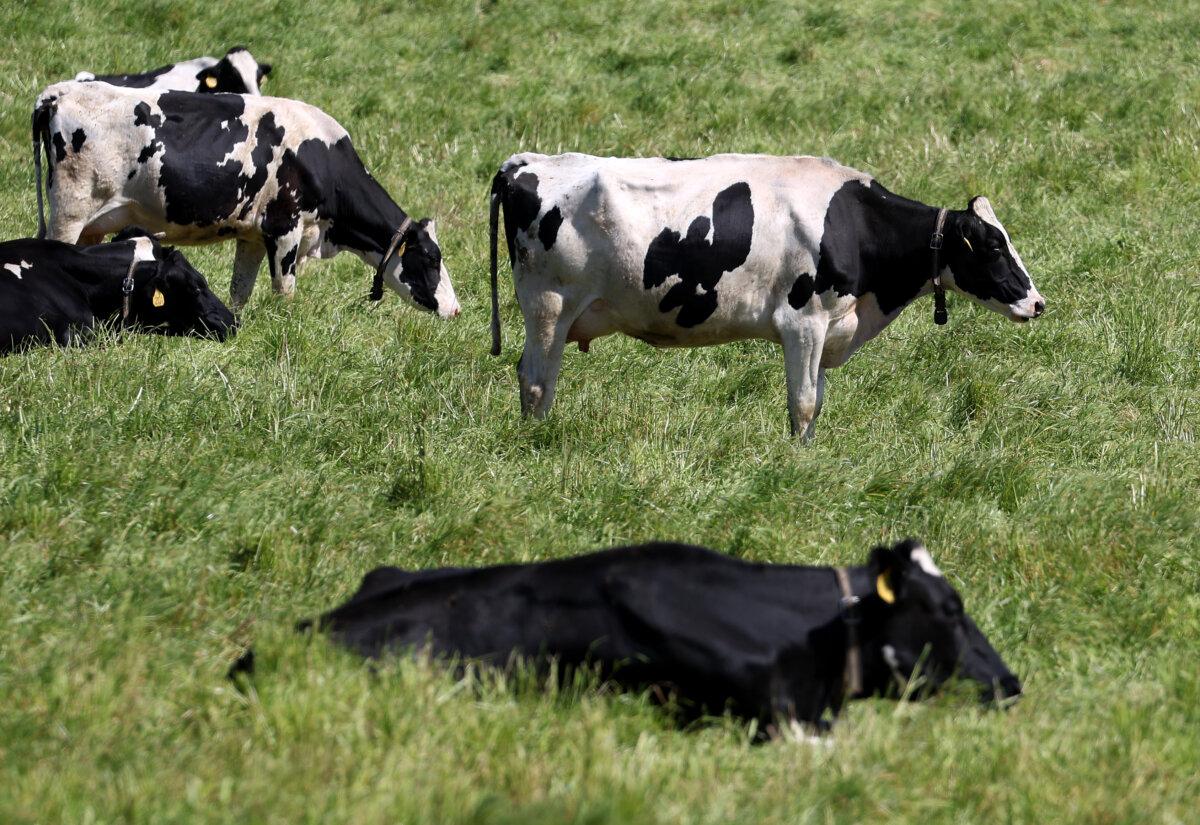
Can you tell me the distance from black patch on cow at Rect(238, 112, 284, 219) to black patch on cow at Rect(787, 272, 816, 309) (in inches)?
166

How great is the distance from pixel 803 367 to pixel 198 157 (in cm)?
463

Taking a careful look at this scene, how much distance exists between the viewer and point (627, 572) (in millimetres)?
5031

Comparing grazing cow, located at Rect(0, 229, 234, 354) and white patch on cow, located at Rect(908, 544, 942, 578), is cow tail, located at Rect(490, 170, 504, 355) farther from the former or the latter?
white patch on cow, located at Rect(908, 544, 942, 578)

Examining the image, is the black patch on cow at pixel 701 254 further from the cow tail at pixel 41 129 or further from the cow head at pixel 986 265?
the cow tail at pixel 41 129

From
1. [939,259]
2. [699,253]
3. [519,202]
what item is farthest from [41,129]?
[939,259]

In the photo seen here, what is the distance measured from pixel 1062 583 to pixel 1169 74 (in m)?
11.5

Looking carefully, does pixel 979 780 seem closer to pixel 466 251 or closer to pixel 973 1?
pixel 466 251

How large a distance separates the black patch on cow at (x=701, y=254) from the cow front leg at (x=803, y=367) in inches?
19.7

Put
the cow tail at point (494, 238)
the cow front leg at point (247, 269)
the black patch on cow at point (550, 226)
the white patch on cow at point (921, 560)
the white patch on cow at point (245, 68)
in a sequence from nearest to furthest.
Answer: the white patch on cow at point (921, 560) → the black patch on cow at point (550, 226) → the cow tail at point (494, 238) → the cow front leg at point (247, 269) → the white patch on cow at point (245, 68)

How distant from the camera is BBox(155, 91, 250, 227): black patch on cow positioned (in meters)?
10.4

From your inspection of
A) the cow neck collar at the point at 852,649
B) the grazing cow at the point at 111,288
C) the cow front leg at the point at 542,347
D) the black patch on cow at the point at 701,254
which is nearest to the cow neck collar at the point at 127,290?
the grazing cow at the point at 111,288

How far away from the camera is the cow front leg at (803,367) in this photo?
8.47 metres

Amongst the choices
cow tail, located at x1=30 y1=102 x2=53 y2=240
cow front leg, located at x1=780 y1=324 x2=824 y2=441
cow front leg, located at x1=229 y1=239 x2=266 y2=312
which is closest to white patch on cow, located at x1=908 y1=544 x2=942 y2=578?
cow front leg, located at x1=780 y1=324 x2=824 y2=441

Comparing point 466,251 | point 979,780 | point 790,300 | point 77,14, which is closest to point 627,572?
point 979,780
